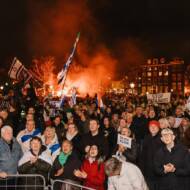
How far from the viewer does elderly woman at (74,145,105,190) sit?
694cm

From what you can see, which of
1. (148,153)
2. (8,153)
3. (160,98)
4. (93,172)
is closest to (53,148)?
(8,153)

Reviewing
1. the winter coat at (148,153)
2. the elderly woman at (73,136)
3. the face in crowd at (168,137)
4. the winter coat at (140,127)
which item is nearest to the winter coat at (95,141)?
Answer: the elderly woman at (73,136)

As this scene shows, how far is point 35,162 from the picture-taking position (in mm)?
6797

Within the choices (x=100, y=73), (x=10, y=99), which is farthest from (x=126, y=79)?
(x=10, y=99)

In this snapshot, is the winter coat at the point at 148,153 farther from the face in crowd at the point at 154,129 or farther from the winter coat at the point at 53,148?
the winter coat at the point at 53,148

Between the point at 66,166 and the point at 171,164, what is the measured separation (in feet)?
6.63

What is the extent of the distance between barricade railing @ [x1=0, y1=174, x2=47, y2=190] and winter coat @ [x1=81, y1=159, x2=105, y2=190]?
2.86 feet

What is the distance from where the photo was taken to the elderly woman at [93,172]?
22.8ft

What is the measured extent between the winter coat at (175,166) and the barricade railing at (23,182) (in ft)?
6.85

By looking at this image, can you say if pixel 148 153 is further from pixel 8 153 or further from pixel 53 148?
pixel 8 153

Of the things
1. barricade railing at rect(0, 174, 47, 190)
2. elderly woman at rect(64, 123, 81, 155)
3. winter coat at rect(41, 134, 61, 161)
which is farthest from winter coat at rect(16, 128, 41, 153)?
barricade railing at rect(0, 174, 47, 190)

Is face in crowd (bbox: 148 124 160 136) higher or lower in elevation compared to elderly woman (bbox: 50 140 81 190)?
higher

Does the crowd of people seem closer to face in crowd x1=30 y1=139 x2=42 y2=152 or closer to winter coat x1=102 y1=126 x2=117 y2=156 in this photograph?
face in crowd x1=30 y1=139 x2=42 y2=152

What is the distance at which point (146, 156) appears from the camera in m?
8.71
